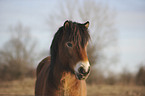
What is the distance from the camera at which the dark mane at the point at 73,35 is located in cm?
287

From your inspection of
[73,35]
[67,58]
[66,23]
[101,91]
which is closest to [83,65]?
[67,58]

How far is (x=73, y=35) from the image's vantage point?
9.46 feet

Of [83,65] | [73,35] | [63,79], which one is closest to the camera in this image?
[83,65]

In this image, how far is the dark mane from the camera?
2.87m

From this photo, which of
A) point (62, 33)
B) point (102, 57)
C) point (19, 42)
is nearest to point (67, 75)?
point (62, 33)

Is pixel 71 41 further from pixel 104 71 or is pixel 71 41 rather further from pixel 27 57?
pixel 27 57

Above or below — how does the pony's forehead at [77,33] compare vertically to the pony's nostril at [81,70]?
above

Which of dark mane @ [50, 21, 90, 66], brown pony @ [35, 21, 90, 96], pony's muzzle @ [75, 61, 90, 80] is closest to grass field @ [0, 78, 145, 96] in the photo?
brown pony @ [35, 21, 90, 96]

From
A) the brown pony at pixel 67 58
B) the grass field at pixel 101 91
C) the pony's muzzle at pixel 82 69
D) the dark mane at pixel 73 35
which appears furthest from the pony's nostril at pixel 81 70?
the grass field at pixel 101 91

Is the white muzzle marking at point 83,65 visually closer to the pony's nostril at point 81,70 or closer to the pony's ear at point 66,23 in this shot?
the pony's nostril at point 81,70

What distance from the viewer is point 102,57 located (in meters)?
18.0

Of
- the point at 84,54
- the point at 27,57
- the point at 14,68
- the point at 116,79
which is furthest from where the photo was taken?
the point at 27,57

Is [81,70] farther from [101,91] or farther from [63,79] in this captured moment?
[101,91]

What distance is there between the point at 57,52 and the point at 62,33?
1.28ft
